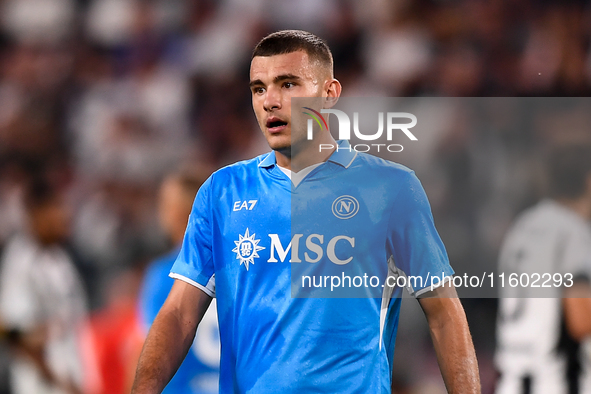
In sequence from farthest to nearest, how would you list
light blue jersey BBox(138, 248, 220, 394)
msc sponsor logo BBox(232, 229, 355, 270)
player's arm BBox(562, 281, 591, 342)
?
player's arm BBox(562, 281, 591, 342), light blue jersey BBox(138, 248, 220, 394), msc sponsor logo BBox(232, 229, 355, 270)

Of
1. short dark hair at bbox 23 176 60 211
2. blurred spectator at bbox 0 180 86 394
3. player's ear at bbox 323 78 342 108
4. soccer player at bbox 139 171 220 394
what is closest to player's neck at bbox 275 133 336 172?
player's ear at bbox 323 78 342 108

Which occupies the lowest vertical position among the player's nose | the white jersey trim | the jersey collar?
the white jersey trim

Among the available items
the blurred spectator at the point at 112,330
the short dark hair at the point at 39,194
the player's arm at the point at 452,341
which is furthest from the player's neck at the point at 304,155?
the short dark hair at the point at 39,194

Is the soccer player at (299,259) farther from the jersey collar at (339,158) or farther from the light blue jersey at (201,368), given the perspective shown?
the light blue jersey at (201,368)

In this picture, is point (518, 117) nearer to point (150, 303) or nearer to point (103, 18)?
point (150, 303)

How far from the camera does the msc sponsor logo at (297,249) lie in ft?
6.83

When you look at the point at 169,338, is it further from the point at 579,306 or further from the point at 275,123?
the point at 579,306

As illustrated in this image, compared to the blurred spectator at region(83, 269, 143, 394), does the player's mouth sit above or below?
above

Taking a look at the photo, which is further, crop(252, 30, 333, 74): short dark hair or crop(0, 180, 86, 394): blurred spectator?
crop(0, 180, 86, 394): blurred spectator

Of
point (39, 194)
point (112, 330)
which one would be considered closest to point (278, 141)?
point (112, 330)

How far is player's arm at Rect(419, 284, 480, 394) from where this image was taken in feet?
6.12

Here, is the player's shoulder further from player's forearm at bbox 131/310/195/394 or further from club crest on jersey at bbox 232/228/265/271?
player's forearm at bbox 131/310/195/394

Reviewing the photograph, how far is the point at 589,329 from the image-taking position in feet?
11.5

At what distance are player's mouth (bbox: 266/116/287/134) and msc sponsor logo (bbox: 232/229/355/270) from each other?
340 mm
